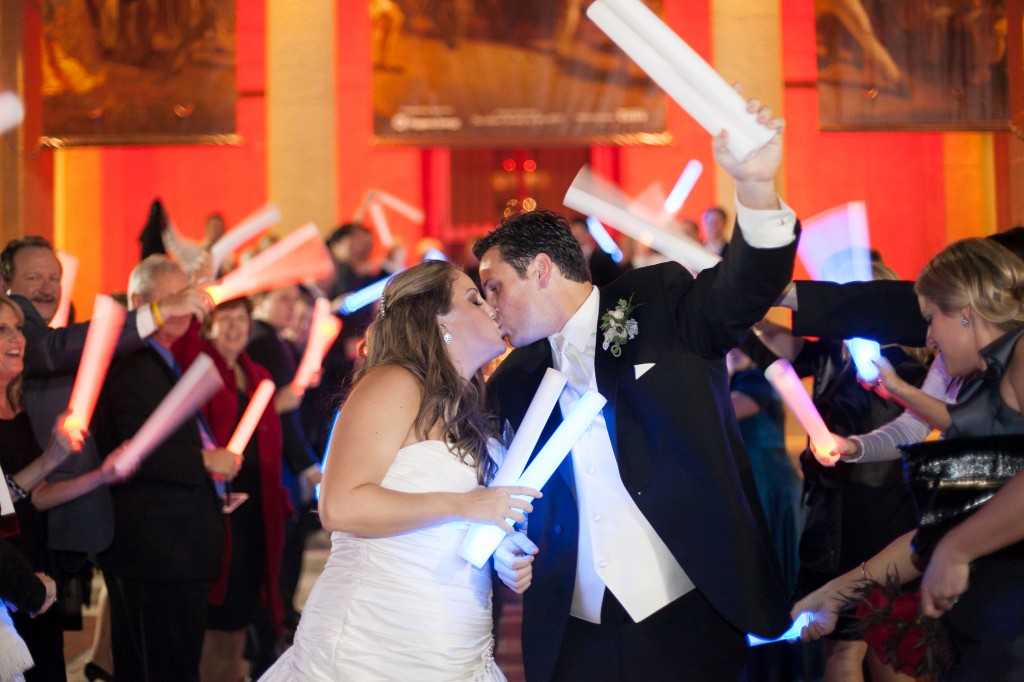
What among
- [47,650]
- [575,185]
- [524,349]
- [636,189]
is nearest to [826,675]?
[524,349]

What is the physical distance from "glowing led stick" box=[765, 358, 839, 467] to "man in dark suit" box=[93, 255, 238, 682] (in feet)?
7.37

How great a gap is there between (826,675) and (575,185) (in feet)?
8.90

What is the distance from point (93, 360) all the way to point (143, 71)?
6.18m

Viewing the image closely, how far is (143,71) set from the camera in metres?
9.59

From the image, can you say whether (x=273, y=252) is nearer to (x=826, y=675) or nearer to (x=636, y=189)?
(x=826, y=675)

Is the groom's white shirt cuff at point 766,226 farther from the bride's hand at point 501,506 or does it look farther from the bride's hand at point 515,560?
the bride's hand at point 515,560

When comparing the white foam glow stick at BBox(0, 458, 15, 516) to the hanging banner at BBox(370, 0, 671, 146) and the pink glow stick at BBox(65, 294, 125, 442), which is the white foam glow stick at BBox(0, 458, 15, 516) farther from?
the hanging banner at BBox(370, 0, 671, 146)

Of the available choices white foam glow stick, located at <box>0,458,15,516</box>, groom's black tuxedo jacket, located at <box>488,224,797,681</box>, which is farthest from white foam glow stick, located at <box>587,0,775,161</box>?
white foam glow stick, located at <box>0,458,15,516</box>

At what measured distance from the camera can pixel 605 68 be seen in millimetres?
10148

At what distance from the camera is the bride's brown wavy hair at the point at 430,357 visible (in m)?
2.84

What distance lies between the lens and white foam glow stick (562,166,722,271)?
276cm

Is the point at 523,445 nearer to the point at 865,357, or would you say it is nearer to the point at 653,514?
the point at 653,514

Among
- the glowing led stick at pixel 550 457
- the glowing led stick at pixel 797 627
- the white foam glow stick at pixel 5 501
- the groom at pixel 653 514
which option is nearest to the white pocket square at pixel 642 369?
the groom at pixel 653 514

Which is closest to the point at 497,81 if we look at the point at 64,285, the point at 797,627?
the point at 64,285
